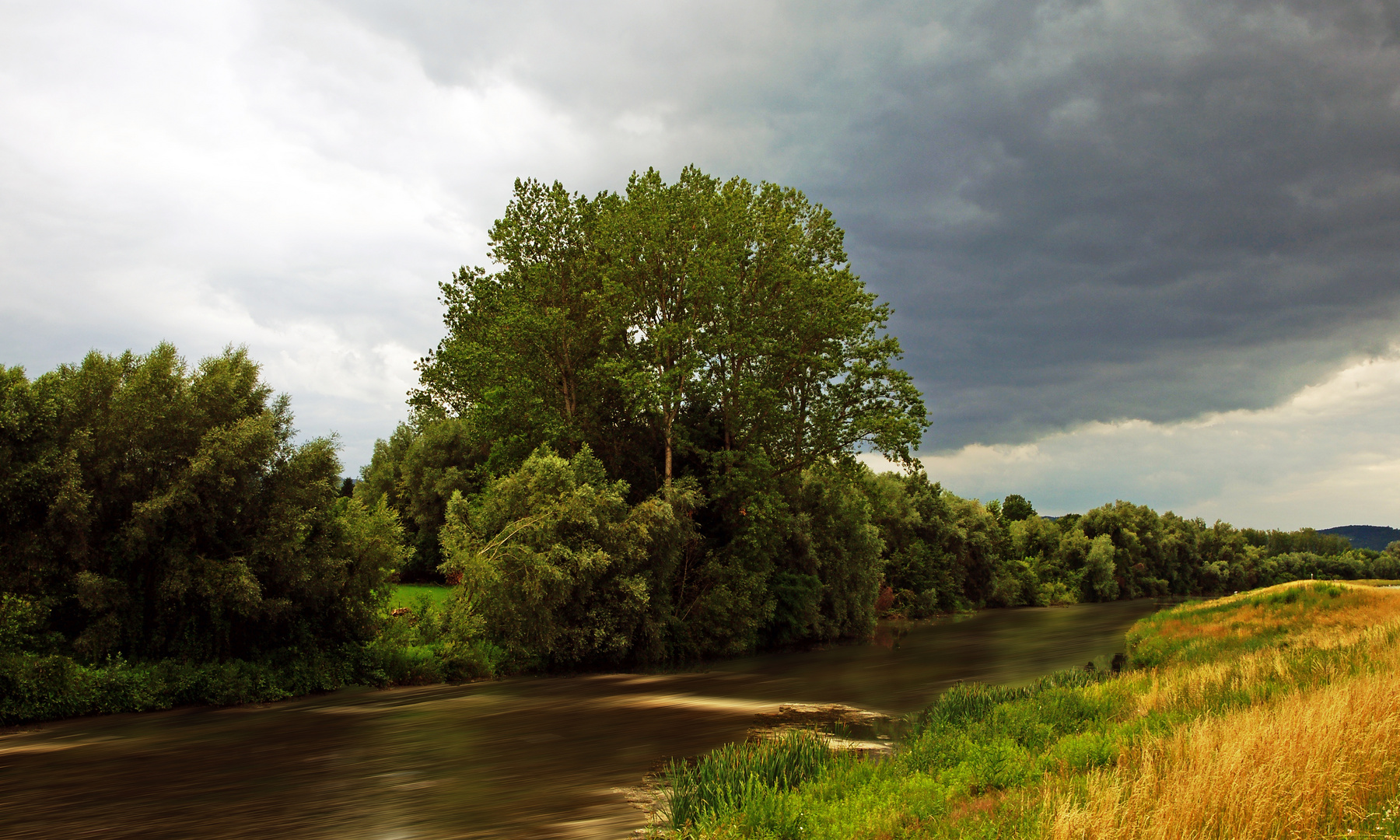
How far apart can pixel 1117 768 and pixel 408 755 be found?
15.8 m

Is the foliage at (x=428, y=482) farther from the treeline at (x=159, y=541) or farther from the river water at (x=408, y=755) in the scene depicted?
the treeline at (x=159, y=541)

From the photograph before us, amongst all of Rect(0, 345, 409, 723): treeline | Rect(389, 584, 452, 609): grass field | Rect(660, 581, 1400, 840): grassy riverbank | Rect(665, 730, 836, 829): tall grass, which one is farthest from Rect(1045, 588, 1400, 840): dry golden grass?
Rect(389, 584, 452, 609): grass field

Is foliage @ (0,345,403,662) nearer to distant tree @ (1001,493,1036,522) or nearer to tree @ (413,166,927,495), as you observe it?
tree @ (413,166,927,495)

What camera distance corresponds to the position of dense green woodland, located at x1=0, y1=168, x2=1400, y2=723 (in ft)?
80.5

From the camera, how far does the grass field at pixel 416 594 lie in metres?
41.5

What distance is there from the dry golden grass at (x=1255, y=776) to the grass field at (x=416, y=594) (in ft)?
108

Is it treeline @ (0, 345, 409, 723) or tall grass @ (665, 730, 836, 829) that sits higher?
treeline @ (0, 345, 409, 723)

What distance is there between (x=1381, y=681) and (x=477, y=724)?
21.4 meters

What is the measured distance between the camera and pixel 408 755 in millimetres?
19375

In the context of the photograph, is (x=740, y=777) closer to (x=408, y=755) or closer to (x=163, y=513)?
(x=408, y=755)

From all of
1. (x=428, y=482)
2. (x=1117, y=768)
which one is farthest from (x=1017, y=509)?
(x=1117, y=768)

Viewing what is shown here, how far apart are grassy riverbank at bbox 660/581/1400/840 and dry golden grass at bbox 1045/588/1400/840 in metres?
0.03

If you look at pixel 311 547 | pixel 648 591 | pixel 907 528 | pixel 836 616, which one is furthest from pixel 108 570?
pixel 907 528

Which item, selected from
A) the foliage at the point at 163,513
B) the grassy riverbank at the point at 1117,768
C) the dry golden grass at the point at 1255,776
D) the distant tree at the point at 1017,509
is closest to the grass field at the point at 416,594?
the foliage at the point at 163,513
